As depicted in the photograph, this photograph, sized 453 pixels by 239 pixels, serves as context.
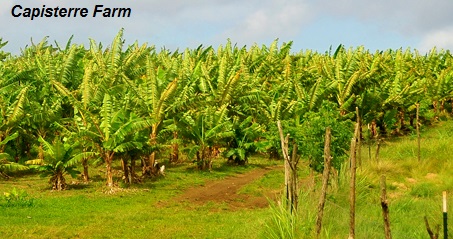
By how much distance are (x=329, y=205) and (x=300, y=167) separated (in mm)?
8470

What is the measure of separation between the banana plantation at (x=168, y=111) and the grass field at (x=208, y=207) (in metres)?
0.76

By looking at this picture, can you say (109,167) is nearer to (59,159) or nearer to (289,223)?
(59,159)

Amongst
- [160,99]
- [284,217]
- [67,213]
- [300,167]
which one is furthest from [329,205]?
[300,167]

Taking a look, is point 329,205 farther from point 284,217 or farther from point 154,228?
point 154,228

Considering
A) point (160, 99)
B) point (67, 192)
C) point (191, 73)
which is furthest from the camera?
point (191, 73)

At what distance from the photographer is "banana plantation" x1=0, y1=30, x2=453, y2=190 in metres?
14.8

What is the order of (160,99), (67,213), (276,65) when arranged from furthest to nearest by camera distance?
(276,65), (160,99), (67,213)

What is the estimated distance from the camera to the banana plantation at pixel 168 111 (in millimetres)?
14797

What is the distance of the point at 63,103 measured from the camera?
19062 millimetres

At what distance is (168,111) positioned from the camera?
17219mm

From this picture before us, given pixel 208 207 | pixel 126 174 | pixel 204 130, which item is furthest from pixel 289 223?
pixel 204 130

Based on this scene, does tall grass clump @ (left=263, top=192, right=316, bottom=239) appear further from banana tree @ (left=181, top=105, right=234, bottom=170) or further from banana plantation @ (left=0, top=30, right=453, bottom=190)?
banana tree @ (left=181, top=105, right=234, bottom=170)

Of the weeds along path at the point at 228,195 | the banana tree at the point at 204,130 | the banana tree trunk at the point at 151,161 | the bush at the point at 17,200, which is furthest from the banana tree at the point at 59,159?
the banana tree at the point at 204,130

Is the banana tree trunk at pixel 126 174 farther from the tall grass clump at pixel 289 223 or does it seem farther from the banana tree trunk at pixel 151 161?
the tall grass clump at pixel 289 223
